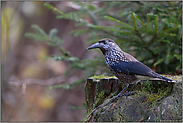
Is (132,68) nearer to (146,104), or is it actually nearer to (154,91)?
(154,91)

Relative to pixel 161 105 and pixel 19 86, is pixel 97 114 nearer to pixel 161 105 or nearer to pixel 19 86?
pixel 161 105

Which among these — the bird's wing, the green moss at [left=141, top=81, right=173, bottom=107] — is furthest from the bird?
the green moss at [left=141, top=81, right=173, bottom=107]

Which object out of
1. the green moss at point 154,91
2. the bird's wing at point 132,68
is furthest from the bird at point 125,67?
the green moss at point 154,91

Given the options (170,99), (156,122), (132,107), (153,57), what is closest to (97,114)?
(132,107)

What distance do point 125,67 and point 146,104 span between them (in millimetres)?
660

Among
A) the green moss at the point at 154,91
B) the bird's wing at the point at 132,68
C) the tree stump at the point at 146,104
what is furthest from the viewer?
the bird's wing at the point at 132,68

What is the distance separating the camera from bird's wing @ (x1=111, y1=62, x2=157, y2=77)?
266cm

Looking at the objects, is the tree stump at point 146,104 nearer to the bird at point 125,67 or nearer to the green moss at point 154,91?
the green moss at point 154,91

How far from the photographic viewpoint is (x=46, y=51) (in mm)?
8141

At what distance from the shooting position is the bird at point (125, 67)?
8.84 ft

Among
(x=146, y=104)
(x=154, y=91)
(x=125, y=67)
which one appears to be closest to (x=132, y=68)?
(x=125, y=67)

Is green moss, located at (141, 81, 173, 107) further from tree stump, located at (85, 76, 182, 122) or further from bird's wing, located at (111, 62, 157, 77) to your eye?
bird's wing, located at (111, 62, 157, 77)

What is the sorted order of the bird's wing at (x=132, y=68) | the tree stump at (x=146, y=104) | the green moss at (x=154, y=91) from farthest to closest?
1. the bird's wing at (x=132, y=68)
2. the green moss at (x=154, y=91)
3. the tree stump at (x=146, y=104)

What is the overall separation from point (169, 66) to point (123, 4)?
1.88 m
